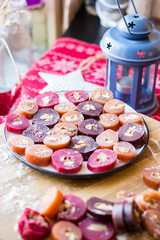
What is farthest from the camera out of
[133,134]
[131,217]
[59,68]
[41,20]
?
[41,20]

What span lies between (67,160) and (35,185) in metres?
0.11

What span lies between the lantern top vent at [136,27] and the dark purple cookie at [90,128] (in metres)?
0.33

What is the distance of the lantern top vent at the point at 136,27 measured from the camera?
3.89 feet

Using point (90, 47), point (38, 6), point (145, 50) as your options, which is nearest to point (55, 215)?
point (145, 50)

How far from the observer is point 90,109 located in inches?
46.3

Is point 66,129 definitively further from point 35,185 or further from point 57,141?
point 35,185

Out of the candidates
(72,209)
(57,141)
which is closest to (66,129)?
(57,141)

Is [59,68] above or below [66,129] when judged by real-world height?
below

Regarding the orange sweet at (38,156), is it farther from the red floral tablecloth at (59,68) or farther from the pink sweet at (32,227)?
the red floral tablecloth at (59,68)

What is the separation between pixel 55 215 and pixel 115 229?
0.47 feet

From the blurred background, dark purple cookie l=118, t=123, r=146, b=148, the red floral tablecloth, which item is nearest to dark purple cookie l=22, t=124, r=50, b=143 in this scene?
dark purple cookie l=118, t=123, r=146, b=148

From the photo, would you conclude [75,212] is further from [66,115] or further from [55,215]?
[66,115]

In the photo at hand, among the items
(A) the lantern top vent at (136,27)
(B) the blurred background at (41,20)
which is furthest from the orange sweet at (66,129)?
(B) the blurred background at (41,20)

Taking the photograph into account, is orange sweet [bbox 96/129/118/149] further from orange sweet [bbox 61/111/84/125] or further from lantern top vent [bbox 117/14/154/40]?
lantern top vent [bbox 117/14/154/40]
